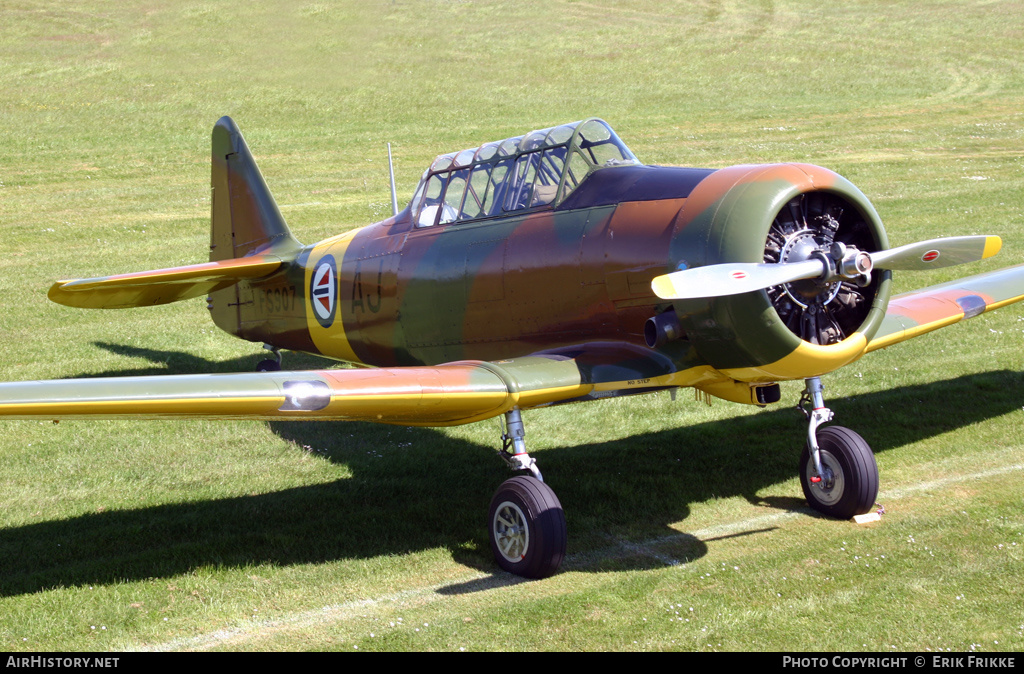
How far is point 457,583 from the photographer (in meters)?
6.33

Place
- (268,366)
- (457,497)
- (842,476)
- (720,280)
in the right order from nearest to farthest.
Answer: (720,280) → (842,476) → (457,497) → (268,366)

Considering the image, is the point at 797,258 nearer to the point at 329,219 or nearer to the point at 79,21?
the point at 329,219

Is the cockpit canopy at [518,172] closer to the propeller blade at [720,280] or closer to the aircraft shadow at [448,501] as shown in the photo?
the propeller blade at [720,280]

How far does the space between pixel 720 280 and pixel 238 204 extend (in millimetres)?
7618

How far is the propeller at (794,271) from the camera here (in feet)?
19.6

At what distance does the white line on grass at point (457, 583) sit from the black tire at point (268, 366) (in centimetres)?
556

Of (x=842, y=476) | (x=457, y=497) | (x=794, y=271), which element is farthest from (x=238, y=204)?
(x=842, y=476)

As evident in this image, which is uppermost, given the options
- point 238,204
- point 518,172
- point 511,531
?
point 518,172

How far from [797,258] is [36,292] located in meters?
13.5

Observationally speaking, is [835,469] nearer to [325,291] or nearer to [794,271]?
[794,271]

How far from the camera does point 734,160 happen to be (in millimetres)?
24547

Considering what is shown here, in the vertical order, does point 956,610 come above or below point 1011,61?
below

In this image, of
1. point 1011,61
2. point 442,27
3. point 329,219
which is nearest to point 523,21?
point 442,27

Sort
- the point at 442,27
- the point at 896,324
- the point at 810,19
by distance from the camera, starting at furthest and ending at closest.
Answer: the point at 810,19, the point at 442,27, the point at 896,324
